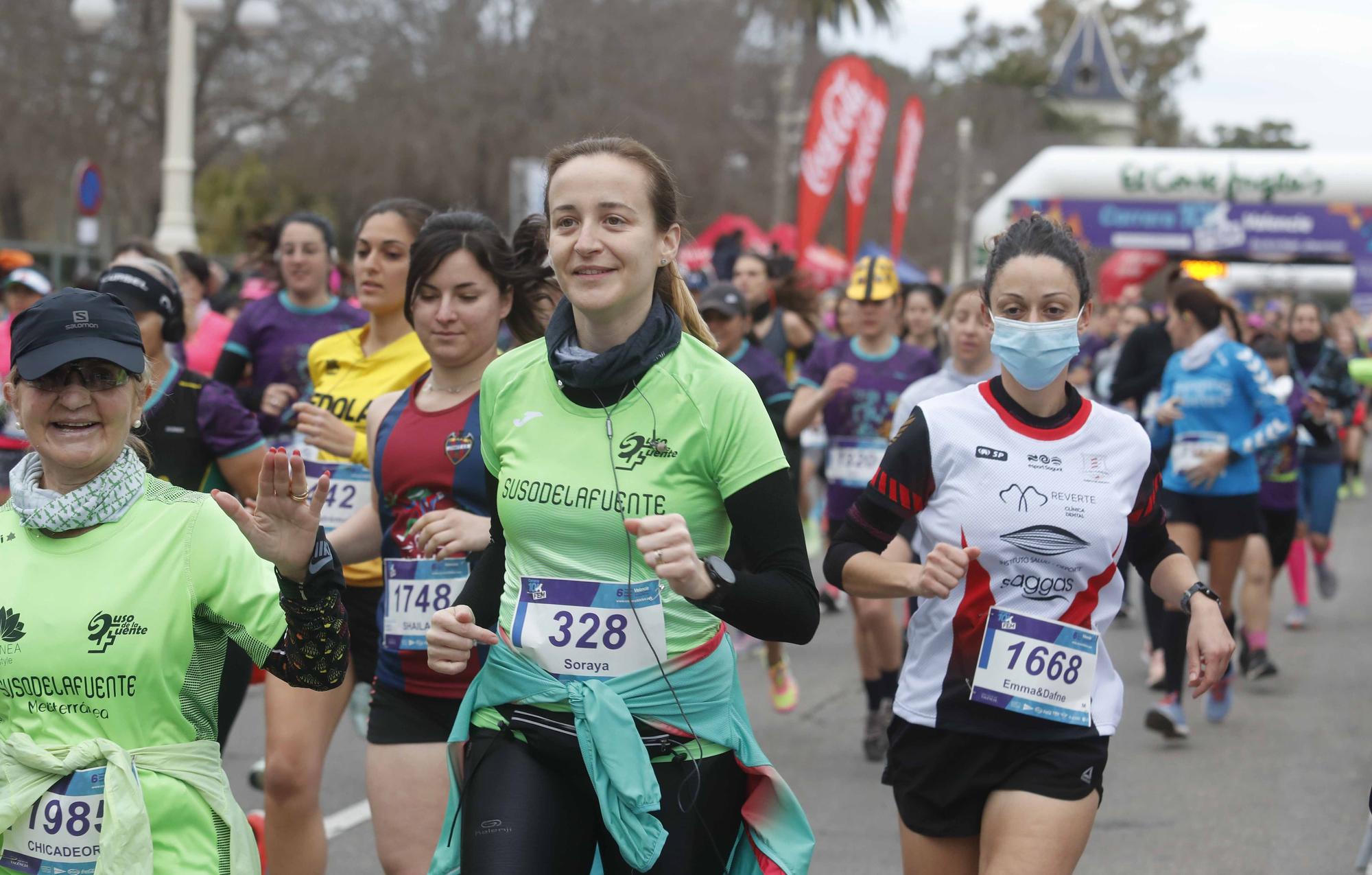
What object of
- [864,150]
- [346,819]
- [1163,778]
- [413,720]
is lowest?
[346,819]

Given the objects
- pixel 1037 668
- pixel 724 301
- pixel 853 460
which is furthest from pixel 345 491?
pixel 853 460

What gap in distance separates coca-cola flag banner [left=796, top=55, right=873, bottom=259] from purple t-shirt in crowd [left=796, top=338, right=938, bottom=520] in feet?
38.4

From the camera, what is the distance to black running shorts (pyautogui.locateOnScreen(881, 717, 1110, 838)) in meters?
3.58

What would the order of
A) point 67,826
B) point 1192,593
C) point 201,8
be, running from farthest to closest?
point 201,8
point 1192,593
point 67,826

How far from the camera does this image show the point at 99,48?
28188mm

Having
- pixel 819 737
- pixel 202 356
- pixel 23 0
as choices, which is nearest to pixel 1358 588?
pixel 819 737

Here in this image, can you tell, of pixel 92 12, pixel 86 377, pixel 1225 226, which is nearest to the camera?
pixel 86 377

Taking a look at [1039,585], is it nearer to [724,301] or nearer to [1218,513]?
[724,301]

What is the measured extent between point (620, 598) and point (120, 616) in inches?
34.6

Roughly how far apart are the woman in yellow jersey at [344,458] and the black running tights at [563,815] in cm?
136

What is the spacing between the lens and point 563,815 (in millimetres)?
3168

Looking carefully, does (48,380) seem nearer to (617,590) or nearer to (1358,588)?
(617,590)

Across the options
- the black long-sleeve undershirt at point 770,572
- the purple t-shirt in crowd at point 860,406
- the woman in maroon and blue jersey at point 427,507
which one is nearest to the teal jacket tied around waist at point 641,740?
the black long-sleeve undershirt at point 770,572

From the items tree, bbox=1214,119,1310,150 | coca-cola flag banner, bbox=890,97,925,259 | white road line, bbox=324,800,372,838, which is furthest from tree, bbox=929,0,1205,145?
white road line, bbox=324,800,372,838
